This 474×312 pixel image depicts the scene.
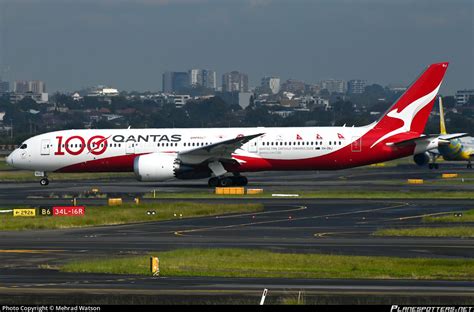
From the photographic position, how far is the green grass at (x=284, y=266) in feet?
107

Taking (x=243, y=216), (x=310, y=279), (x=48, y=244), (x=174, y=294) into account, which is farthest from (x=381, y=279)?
(x=243, y=216)

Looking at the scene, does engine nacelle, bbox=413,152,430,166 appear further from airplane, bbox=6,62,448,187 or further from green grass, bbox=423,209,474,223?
green grass, bbox=423,209,474,223

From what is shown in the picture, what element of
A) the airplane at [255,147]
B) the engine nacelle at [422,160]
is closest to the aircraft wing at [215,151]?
the airplane at [255,147]

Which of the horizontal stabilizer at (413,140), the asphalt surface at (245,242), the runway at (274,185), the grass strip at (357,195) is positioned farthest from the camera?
the runway at (274,185)

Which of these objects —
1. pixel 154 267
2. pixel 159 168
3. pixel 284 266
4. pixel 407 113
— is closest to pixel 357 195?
pixel 407 113

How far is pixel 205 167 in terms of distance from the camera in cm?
7312

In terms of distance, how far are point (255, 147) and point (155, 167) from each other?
7.06 meters

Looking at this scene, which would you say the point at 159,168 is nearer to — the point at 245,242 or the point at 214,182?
the point at 214,182

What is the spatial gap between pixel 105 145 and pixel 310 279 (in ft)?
147

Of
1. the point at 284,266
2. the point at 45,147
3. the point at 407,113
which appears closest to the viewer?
the point at 284,266

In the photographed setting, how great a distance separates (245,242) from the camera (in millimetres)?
42031

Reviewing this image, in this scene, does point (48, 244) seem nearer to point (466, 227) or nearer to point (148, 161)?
point (466, 227)

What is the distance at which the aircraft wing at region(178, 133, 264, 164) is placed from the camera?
71150 millimetres

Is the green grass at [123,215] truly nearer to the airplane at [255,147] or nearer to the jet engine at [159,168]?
the jet engine at [159,168]
